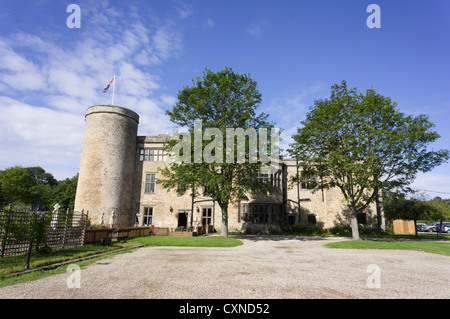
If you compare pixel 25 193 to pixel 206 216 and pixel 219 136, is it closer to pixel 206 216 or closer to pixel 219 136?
pixel 206 216

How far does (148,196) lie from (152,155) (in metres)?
→ 5.09

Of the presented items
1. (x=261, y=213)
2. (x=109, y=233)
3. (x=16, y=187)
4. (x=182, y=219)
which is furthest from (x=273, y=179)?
(x=16, y=187)

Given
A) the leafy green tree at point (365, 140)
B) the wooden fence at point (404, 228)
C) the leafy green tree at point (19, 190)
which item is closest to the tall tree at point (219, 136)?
the leafy green tree at point (365, 140)

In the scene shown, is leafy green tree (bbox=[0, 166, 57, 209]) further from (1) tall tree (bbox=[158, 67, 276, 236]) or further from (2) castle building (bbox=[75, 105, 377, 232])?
(1) tall tree (bbox=[158, 67, 276, 236])

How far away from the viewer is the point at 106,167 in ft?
92.2

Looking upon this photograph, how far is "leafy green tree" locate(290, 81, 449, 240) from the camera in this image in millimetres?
19766

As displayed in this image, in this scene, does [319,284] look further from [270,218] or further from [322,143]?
[270,218]

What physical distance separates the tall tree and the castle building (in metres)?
8.30

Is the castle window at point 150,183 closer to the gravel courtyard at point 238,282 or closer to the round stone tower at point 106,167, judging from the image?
the round stone tower at point 106,167

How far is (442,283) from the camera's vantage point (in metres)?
7.52

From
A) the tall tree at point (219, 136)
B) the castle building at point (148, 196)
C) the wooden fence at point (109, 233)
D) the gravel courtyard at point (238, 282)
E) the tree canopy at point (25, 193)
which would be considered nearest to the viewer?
the gravel courtyard at point (238, 282)

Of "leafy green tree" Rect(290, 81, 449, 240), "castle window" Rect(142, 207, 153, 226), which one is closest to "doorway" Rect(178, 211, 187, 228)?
"castle window" Rect(142, 207, 153, 226)

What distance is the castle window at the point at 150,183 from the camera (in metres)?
30.9
